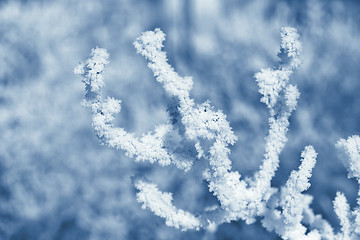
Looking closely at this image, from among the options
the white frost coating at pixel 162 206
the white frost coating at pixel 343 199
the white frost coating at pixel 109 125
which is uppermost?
the white frost coating at pixel 343 199

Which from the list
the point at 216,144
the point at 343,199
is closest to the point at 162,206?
the point at 216,144

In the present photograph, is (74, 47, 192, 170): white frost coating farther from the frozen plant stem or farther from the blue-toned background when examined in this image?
the blue-toned background

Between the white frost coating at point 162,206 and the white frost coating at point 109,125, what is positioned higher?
the white frost coating at point 109,125

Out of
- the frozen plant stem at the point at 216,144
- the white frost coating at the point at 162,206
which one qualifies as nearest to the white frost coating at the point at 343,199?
the frozen plant stem at the point at 216,144

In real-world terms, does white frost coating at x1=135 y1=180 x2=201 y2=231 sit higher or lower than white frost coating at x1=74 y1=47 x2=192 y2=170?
lower

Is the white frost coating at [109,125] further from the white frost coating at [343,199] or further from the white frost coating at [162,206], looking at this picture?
the white frost coating at [343,199]

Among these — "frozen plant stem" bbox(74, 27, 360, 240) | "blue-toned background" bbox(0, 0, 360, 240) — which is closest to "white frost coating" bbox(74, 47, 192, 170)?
"frozen plant stem" bbox(74, 27, 360, 240)
